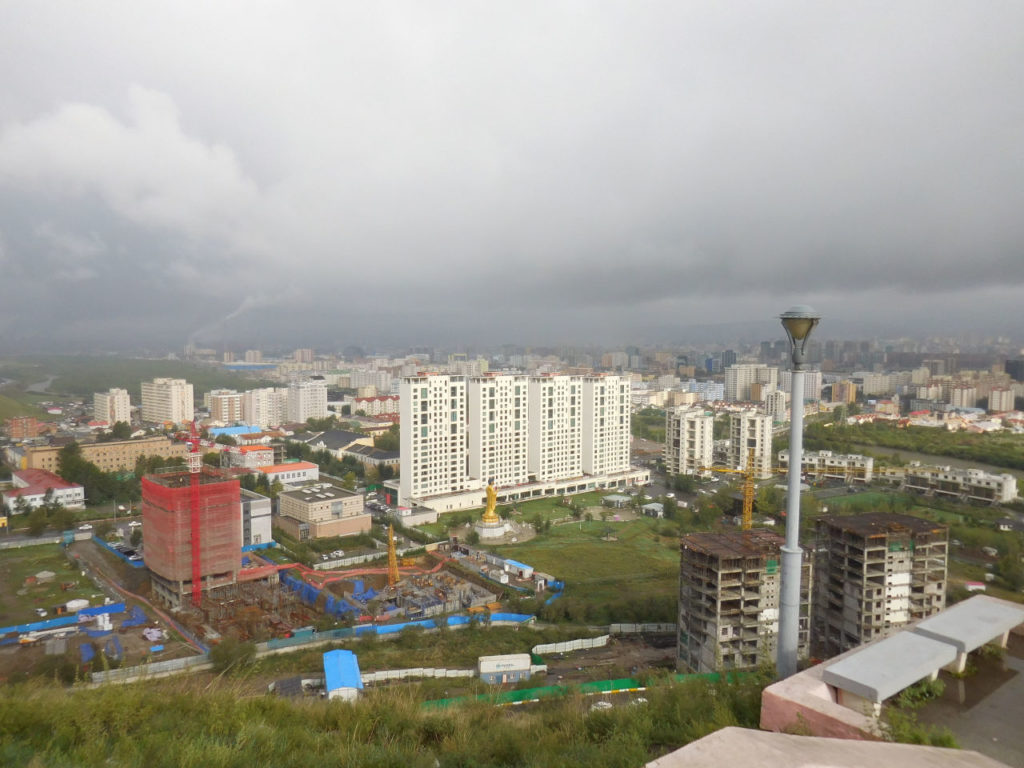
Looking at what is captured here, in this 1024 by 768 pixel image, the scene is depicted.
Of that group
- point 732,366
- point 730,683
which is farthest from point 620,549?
point 732,366

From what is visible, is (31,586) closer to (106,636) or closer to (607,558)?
(106,636)

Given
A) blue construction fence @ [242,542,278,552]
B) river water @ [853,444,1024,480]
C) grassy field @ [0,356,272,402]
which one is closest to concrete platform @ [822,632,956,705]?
blue construction fence @ [242,542,278,552]

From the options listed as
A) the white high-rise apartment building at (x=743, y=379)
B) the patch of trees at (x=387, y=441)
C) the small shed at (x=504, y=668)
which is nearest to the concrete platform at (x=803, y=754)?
the small shed at (x=504, y=668)

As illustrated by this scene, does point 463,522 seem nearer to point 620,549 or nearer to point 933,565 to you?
point 620,549

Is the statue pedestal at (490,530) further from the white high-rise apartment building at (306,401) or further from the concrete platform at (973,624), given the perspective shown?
the white high-rise apartment building at (306,401)

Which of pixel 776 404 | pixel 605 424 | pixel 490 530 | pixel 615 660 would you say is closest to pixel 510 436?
pixel 605 424

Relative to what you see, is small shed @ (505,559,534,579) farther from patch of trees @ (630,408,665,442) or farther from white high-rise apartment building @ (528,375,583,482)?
patch of trees @ (630,408,665,442)
